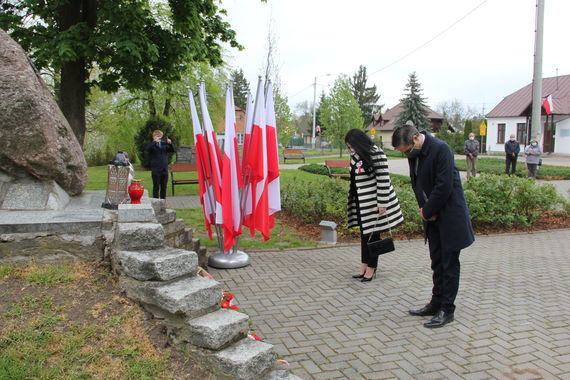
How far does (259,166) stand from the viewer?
607 cm

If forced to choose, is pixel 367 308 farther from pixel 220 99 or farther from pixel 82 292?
pixel 220 99

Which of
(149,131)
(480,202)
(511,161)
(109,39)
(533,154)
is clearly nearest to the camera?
(480,202)

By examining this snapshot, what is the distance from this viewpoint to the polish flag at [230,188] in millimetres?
5945

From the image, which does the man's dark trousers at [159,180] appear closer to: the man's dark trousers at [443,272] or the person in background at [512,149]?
the man's dark trousers at [443,272]

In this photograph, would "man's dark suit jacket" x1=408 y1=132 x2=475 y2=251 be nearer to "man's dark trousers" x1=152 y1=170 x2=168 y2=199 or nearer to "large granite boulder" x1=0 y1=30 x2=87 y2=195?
"large granite boulder" x1=0 y1=30 x2=87 y2=195

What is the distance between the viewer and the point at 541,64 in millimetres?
16609

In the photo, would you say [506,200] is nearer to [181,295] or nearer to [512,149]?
[181,295]

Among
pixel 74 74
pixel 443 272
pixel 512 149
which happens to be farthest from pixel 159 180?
pixel 512 149

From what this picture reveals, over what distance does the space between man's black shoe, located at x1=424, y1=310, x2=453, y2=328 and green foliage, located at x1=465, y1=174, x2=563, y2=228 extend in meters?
4.90

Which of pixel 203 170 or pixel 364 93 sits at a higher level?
pixel 364 93

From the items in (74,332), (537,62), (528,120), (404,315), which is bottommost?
(404,315)

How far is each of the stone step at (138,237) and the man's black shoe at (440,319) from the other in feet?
8.54

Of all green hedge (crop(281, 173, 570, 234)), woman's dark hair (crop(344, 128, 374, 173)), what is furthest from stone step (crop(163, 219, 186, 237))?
green hedge (crop(281, 173, 570, 234))

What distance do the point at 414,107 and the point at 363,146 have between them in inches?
2006
